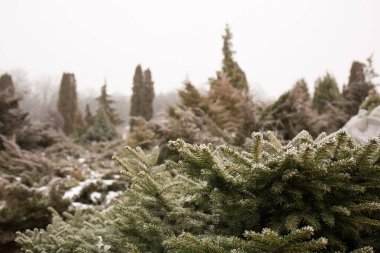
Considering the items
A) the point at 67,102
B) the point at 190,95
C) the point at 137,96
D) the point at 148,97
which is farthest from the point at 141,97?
the point at 190,95

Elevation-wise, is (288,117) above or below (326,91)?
below

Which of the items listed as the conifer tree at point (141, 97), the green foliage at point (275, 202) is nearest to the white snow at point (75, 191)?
the green foliage at point (275, 202)

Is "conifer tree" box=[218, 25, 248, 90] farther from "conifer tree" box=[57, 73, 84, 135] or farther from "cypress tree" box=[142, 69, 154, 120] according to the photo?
"conifer tree" box=[57, 73, 84, 135]

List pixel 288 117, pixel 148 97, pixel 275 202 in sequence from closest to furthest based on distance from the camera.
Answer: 1. pixel 275 202
2. pixel 288 117
3. pixel 148 97

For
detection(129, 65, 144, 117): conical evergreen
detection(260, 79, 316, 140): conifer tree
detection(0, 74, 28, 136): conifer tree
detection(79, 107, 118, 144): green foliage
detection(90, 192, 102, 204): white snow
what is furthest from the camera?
detection(129, 65, 144, 117): conical evergreen

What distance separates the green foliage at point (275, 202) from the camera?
1606 mm

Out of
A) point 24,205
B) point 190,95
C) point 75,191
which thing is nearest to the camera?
point 24,205

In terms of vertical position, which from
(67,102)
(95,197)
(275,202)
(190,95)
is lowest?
(95,197)

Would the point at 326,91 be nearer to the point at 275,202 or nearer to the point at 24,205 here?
the point at 24,205

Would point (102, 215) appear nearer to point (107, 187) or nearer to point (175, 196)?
point (175, 196)

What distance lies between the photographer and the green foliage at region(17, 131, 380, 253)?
5.27ft

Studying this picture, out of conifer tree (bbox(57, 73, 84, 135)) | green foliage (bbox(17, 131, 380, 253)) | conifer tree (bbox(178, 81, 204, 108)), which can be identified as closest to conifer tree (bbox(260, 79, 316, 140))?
conifer tree (bbox(178, 81, 204, 108))

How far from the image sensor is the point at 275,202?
5.90 ft

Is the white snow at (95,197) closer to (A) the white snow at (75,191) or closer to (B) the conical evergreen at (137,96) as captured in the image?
(A) the white snow at (75,191)
